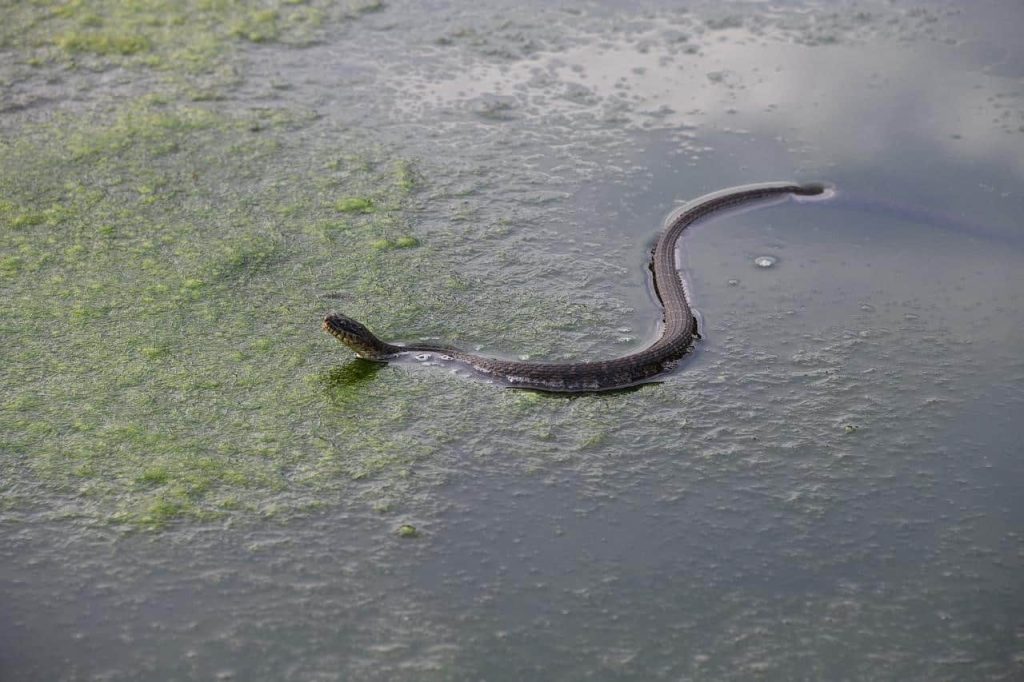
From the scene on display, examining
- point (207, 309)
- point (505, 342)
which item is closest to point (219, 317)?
point (207, 309)

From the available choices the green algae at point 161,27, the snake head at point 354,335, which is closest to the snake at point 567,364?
the snake head at point 354,335

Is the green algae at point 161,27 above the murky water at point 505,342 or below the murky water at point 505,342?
above

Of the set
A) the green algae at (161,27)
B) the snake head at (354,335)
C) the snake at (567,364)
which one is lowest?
the snake at (567,364)

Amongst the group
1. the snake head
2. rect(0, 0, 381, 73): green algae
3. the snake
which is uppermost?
rect(0, 0, 381, 73): green algae

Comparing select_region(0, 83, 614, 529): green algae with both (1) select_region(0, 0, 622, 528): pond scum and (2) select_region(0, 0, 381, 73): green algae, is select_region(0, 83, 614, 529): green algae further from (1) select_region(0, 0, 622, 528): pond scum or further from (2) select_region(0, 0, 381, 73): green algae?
(2) select_region(0, 0, 381, 73): green algae

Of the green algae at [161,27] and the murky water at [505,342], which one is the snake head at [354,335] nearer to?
the murky water at [505,342]

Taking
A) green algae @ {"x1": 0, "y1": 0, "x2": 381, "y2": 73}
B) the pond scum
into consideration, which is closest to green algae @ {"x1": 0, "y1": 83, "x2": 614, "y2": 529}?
the pond scum

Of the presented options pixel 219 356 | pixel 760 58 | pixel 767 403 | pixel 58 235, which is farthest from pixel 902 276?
pixel 58 235

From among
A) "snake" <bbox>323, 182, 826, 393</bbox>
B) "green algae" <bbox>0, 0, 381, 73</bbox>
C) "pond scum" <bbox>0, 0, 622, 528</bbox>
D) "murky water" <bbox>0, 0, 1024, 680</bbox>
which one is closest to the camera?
"murky water" <bbox>0, 0, 1024, 680</bbox>
